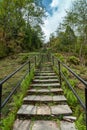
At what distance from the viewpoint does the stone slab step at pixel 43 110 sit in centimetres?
529

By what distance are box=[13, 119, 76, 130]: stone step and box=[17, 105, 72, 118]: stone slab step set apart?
0.80 feet

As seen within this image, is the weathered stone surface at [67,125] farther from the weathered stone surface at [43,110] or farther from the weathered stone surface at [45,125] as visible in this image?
the weathered stone surface at [43,110]

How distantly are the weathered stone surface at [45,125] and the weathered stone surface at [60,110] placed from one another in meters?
0.49

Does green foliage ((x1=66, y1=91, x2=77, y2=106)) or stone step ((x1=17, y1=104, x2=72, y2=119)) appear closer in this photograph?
stone step ((x1=17, y1=104, x2=72, y2=119))

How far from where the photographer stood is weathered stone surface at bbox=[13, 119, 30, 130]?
459cm

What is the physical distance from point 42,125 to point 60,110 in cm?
95

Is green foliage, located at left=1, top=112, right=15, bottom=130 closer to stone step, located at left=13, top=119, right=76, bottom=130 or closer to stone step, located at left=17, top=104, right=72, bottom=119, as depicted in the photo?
stone step, located at left=13, top=119, right=76, bottom=130

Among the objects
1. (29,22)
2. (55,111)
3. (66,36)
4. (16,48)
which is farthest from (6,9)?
(55,111)

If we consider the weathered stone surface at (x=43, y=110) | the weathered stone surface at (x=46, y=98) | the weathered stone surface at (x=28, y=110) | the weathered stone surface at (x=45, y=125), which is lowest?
the weathered stone surface at (x=45, y=125)

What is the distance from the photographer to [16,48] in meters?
33.6

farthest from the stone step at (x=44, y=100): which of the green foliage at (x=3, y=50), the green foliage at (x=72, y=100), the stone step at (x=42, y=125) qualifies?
the green foliage at (x=3, y=50)

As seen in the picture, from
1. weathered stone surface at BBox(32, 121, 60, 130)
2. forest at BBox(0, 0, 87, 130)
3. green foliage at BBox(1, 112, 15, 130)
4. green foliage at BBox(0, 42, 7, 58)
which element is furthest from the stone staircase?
green foliage at BBox(0, 42, 7, 58)

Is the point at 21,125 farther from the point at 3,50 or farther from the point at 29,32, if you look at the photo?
the point at 29,32

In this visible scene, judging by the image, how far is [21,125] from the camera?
4758 mm
